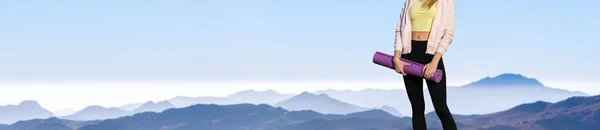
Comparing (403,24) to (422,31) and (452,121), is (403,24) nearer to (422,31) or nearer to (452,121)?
(422,31)

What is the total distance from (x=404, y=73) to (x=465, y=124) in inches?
7697

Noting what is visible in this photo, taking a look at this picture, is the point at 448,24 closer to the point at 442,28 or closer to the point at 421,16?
the point at 442,28

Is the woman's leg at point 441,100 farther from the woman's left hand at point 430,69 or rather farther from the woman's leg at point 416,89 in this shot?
the woman's leg at point 416,89

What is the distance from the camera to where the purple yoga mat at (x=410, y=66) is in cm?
708

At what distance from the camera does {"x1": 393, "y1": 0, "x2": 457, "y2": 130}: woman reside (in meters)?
7.26

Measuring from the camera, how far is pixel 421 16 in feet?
24.8

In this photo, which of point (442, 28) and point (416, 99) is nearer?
point (442, 28)

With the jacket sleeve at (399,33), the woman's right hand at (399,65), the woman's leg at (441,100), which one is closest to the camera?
the woman's leg at (441,100)

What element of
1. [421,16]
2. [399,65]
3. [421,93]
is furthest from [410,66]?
[421,16]

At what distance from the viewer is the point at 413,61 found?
7.55 meters

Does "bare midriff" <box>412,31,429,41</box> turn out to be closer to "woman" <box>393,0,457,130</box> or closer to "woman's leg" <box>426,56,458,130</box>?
"woman" <box>393,0,457,130</box>

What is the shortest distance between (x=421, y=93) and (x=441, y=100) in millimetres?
454

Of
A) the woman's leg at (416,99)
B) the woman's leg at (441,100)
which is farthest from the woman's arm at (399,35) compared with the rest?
the woman's leg at (441,100)

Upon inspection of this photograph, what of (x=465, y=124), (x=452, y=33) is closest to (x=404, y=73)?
(x=452, y=33)
